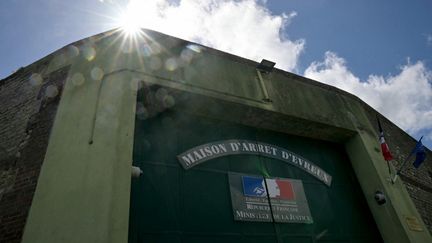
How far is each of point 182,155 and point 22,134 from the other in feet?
9.43

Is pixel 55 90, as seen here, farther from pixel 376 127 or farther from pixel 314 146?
pixel 376 127

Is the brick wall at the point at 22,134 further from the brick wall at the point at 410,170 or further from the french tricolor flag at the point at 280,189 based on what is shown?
the brick wall at the point at 410,170

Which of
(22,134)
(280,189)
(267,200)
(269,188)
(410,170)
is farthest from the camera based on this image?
(410,170)

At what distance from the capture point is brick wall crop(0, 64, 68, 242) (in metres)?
4.42

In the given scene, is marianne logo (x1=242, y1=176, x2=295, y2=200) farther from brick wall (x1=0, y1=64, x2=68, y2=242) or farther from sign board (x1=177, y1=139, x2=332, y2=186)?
brick wall (x1=0, y1=64, x2=68, y2=242)

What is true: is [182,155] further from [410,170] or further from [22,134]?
[410,170]

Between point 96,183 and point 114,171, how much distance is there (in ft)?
0.89

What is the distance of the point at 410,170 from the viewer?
9234 mm

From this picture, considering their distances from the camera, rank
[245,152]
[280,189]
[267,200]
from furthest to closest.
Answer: [245,152] < [280,189] < [267,200]

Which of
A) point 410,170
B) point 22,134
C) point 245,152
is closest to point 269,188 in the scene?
point 245,152

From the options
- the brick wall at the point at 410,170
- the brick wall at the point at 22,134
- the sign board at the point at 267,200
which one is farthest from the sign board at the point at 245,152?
the brick wall at the point at 410,170

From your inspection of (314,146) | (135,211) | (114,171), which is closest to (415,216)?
(314,146)

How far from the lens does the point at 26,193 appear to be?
14.8ft

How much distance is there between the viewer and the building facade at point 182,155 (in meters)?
4.29
